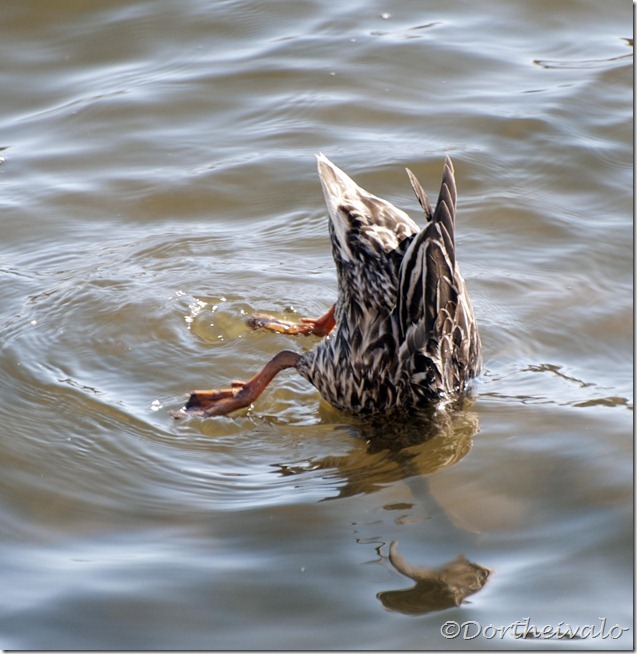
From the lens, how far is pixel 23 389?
5879mm

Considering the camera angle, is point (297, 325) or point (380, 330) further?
point (297, 325)

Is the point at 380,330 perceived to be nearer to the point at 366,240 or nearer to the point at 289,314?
the point at 366,240

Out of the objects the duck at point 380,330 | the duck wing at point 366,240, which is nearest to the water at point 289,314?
the duck at point 380,330

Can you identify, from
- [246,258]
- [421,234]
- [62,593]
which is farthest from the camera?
[246,258]

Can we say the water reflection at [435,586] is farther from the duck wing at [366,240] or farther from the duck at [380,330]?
the duck wing at [366,240]

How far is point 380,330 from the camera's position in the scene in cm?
590

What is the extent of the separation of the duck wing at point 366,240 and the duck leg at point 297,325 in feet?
2.34

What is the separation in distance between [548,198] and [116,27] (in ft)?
17.0

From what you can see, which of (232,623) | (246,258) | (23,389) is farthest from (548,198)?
(232,623)

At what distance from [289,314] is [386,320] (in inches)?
43.7

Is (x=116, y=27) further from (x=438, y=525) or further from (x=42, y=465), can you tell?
(x=438, y=525)

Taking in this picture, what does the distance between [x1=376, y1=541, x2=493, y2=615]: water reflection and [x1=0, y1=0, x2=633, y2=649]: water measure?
2 cm

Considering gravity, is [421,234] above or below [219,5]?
below

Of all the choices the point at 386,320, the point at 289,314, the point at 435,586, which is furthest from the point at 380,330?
the point at 435,586
